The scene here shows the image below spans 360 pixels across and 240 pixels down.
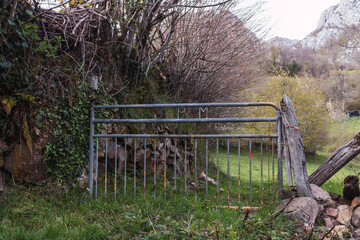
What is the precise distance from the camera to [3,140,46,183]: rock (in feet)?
11.0

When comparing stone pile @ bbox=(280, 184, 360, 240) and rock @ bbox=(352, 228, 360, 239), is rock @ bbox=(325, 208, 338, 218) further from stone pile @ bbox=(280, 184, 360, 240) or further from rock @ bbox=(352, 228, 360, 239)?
rock @ bbox=(352, 228, 360, 239)

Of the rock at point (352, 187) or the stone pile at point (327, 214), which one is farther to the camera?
the rock at point (352, 187)

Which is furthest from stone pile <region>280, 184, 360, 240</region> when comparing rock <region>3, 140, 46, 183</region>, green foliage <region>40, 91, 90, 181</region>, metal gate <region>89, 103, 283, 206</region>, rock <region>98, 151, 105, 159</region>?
rock <region>3, 140, 46, 183</region>

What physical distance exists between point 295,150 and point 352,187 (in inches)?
36.9

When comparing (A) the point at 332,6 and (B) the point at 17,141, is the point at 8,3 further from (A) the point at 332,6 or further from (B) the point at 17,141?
(A) the point at 332,6

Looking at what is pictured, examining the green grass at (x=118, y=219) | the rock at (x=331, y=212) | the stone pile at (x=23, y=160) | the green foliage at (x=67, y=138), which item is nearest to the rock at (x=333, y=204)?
the rock at (x=331, y=212)

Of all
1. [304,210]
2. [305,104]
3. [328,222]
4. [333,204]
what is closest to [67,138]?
[304,210]

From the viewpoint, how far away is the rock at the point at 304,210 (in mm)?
2992

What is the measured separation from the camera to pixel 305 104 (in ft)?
57.1

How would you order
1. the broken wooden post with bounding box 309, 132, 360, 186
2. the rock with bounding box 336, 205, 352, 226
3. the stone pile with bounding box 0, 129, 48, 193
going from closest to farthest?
the rock with bounding box 336, 205, 352, 226 < the stone pile with bounding box 0, 129, 48, 193 < the broken wooden post with bounding box 309, 132, 360, 186

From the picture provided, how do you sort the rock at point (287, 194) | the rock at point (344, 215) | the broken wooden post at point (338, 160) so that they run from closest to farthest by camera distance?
the rock at point (344, 215) → the rock at point (287, 194) → the broken wooden post at point (338, 160)

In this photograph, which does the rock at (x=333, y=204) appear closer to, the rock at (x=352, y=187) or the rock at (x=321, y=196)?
the rock at (x=321, y=196)

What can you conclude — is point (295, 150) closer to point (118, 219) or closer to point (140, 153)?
point (118, 219)

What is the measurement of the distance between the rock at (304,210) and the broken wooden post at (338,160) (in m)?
1.03
